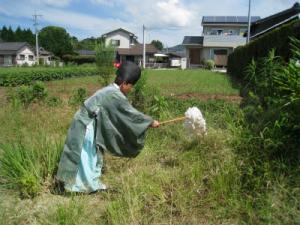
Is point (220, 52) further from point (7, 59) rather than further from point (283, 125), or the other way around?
point (283, 125)

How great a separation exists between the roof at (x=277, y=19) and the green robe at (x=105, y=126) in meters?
23.3

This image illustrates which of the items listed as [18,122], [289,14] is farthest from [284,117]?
[289,14]

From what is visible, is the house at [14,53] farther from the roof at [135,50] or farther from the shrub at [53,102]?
the shrub at [53,102]

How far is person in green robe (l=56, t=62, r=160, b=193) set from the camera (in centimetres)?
347

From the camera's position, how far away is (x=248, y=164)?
10.9ft

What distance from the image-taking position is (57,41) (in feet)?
226

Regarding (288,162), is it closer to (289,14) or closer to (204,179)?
(204,179)

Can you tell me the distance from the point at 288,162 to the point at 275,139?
0.25m

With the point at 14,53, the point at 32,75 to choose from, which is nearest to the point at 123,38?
the point at 14,53

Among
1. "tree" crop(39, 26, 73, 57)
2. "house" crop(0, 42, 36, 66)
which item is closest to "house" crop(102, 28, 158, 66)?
"tree" crop(39, 26, 73, 57)

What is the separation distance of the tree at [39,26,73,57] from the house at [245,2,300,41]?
39312 mm

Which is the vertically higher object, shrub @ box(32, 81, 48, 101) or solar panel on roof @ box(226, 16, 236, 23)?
solar panel on roof @ box(226, 16, 236, 23)

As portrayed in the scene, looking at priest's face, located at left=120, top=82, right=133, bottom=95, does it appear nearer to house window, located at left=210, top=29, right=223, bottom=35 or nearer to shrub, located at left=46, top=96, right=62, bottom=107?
shrub, located at left=46, top=96, right=62, bottom=107

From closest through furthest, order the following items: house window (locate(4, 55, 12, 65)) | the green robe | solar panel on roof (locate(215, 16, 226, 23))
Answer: the green robe
solar panel on roof (locate(215, 16, 226, 23))
house window (locate(4, 55, 12, 65))
